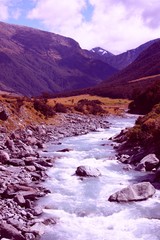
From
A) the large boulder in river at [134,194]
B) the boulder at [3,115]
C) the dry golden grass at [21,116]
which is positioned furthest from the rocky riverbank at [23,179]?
the large boulder in river at [134,194]

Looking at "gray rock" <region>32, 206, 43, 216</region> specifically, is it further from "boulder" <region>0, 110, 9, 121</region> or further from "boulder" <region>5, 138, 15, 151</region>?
"boulder" <region>0, 110, 9, 121</region>

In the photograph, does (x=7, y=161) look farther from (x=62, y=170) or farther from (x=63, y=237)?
(x=63, y=237)

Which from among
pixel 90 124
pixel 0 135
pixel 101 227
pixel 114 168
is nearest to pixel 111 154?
pixel 114 168

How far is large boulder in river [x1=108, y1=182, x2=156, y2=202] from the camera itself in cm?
2866

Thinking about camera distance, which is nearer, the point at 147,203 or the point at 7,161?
the point at 147,203

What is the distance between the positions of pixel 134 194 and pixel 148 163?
10.1m

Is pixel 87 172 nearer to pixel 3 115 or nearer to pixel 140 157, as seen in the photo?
pixel 140 157

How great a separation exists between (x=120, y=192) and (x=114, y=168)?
10615 mm

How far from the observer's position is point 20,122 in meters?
61.8

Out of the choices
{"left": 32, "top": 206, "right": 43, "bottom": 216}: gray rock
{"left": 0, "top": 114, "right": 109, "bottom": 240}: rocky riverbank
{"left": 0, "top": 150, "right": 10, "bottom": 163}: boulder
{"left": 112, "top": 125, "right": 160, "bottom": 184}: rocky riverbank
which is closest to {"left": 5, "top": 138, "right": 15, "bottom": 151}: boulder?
{"left": 0, "top": 114, "right": 109, "bottom": 240}: rocky riverbank

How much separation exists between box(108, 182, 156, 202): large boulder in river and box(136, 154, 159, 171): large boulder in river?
27.6 feet

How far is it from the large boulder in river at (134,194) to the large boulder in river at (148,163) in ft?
27.6

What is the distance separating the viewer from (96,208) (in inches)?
1081

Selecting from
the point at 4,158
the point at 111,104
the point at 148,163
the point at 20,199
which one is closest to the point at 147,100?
the point at 111,104
